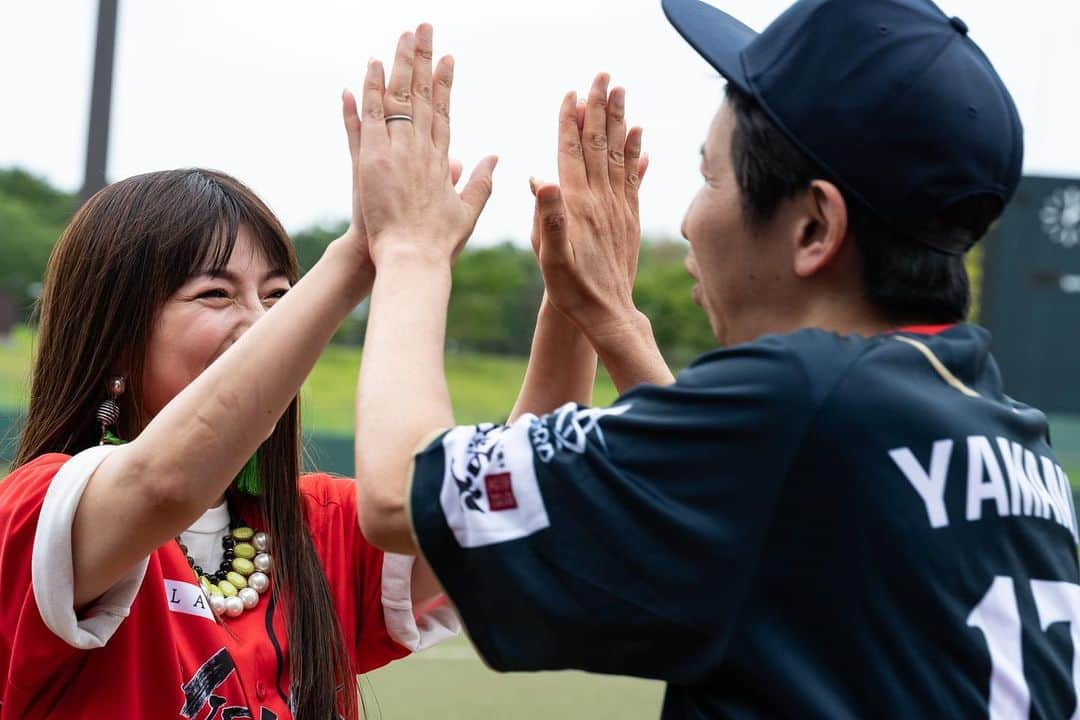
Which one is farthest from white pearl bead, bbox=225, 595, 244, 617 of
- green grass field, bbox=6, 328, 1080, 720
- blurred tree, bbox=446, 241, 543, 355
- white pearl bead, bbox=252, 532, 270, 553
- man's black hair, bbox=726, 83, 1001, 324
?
blurred tree, bbox=446, 241, 543, 355

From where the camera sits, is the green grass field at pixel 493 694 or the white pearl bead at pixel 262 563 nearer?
the white pearl bead at pixel 262 563

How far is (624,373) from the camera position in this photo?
1607 mm

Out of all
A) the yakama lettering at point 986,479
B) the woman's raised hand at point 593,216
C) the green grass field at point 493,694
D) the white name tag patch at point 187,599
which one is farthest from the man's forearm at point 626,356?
the green grass field at point 493,694

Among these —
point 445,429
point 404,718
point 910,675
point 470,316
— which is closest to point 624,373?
point 445,429

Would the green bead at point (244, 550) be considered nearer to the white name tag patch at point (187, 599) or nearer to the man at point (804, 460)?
the white name tag patch at point (187, 599)

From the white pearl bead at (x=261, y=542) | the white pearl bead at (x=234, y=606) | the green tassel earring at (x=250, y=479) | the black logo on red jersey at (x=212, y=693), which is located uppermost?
the green tassel earring at (x=250, y=479)

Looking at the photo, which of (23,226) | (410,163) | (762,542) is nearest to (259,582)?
(410,163)

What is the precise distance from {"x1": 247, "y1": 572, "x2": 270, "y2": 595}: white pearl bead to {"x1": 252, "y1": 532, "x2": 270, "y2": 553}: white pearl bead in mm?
46

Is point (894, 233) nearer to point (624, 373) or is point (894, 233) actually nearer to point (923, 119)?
point (923, 119)

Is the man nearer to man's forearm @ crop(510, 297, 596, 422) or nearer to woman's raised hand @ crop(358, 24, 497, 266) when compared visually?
woman's raised hand @ crop(358, 24, 497, 266)

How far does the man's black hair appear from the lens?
1172 millimetres

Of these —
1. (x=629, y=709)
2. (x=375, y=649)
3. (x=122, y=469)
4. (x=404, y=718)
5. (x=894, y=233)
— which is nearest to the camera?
(x=894, y=233)

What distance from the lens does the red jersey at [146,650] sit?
1493mm

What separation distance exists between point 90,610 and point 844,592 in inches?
36.3
